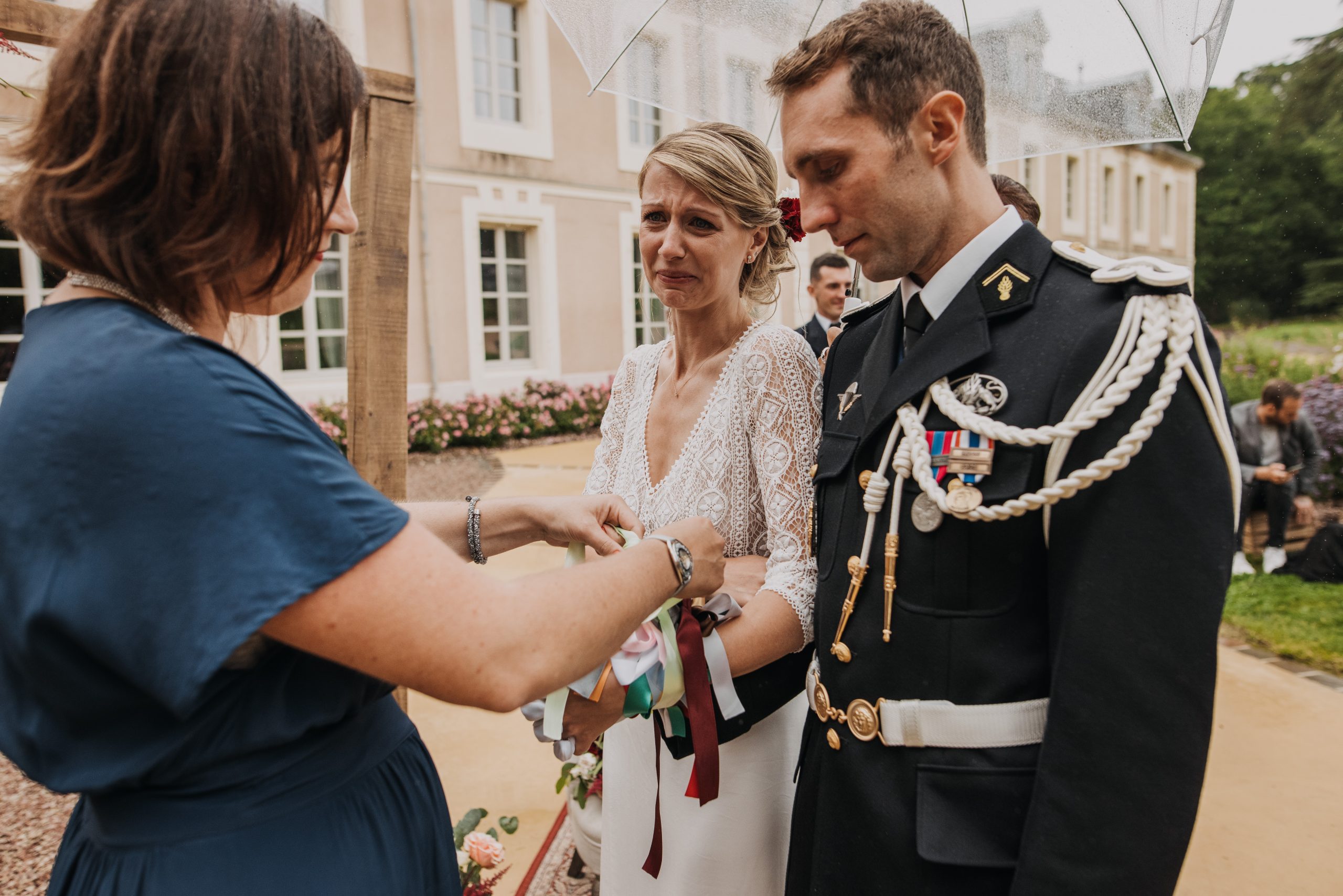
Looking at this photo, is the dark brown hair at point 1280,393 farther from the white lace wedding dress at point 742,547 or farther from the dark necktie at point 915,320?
the dark necktie at point 915,320

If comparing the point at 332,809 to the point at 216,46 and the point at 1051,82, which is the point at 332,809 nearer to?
the point at 216,46

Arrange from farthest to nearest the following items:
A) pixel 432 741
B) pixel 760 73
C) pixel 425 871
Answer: pixel 432 741 < pixel 760 73 < pixel 425 871

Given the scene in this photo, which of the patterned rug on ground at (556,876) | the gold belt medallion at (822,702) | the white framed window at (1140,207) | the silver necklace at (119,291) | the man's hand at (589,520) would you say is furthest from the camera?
the white framed window at (1140,207)

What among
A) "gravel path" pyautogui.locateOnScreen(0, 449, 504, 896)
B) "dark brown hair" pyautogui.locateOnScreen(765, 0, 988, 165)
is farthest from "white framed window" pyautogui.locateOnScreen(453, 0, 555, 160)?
"dark brown hair" pyautogui.locateOnScreen(765, 0, 988, 165)

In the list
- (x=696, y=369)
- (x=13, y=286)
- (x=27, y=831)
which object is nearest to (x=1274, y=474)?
(x=696, y=369)

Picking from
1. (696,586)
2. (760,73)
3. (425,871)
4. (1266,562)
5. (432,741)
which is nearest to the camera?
(425,871)

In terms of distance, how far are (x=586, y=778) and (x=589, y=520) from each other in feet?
4.76

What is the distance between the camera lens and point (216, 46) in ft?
3.14

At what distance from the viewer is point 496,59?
497 inches

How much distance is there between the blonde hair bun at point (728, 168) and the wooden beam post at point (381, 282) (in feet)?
2.50

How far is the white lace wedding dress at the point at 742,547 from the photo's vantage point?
1826 mm

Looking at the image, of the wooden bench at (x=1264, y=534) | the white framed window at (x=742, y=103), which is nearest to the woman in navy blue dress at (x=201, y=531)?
the white framed window at (x=742, y=103)

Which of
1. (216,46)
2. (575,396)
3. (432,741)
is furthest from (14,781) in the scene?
(575,396)

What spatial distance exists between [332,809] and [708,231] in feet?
4.71
